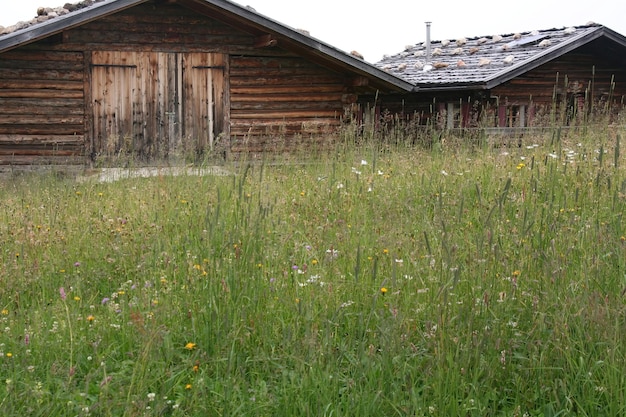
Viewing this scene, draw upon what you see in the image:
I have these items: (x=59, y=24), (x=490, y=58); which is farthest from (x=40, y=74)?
(x=490, y=58)

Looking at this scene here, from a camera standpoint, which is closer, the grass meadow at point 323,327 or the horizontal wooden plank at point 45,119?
the grass meadow at point 323,327

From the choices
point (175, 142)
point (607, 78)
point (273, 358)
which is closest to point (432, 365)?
point (273, 358)

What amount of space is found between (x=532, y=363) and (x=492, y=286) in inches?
17.4

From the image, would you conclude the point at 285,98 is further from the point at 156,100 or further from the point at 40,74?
the point at 40,74

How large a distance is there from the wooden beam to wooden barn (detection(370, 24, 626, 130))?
3.87 metres

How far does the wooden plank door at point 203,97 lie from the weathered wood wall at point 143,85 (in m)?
0.02

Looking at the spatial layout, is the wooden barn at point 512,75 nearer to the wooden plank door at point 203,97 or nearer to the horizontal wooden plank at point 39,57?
the wooden plank door at point 203,97

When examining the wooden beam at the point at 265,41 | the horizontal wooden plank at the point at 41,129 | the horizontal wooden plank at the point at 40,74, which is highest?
the wooden beam at the point at 265,41

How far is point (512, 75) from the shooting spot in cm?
1677

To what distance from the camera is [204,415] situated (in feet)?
10.8

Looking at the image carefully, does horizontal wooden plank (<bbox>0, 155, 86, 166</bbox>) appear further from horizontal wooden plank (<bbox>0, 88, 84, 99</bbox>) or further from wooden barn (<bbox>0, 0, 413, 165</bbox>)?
horizontal wooden plank (<bbox>0, 88, 84, 99</bbox>)

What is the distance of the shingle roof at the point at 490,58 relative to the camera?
16781 millimetres

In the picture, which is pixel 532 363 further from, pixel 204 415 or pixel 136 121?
pixel 136 121

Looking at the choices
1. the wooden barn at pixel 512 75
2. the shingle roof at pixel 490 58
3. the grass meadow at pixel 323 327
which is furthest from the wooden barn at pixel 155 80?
the grass meadow at pixel 323 327
